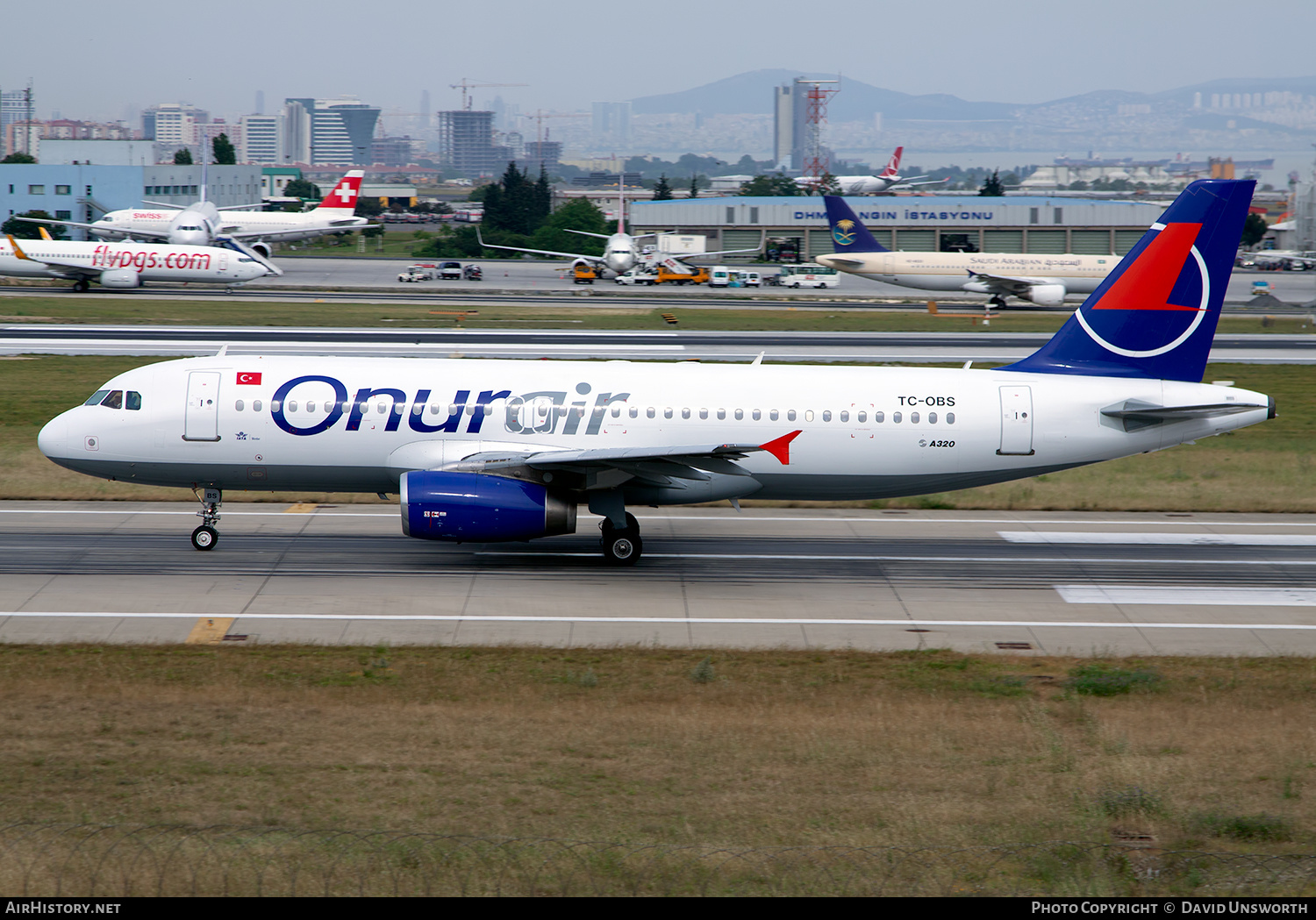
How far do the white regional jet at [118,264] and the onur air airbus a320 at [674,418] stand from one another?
229 feet

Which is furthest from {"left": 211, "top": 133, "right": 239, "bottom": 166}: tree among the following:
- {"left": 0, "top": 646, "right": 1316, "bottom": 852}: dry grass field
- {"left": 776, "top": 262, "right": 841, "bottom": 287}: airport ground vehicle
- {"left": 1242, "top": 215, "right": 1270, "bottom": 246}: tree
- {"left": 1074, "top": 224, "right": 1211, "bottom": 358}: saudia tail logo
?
{"left": 0, "top": 646, "right": 1316, "bottom": 852}: dry grass field

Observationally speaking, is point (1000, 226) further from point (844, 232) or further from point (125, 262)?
point (125, 262)

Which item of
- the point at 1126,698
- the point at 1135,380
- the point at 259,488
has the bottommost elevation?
the point at 1126,698

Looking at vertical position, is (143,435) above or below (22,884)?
above

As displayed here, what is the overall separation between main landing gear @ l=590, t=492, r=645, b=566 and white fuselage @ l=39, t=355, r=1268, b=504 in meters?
0.52

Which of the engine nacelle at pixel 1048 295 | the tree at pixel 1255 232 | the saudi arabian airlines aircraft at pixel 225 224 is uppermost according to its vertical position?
the tree at pixel 1255 232

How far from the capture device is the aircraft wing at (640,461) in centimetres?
2480

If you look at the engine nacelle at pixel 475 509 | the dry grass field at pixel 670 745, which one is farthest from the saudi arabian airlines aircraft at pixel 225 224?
the dry grass field at pixel 670 745

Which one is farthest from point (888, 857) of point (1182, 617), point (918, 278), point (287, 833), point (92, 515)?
point (918, 278)

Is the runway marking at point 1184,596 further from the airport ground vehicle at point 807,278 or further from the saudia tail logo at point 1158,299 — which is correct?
the airport ground vehicle at point 807,278

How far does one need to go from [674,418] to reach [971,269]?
73.9 meters
